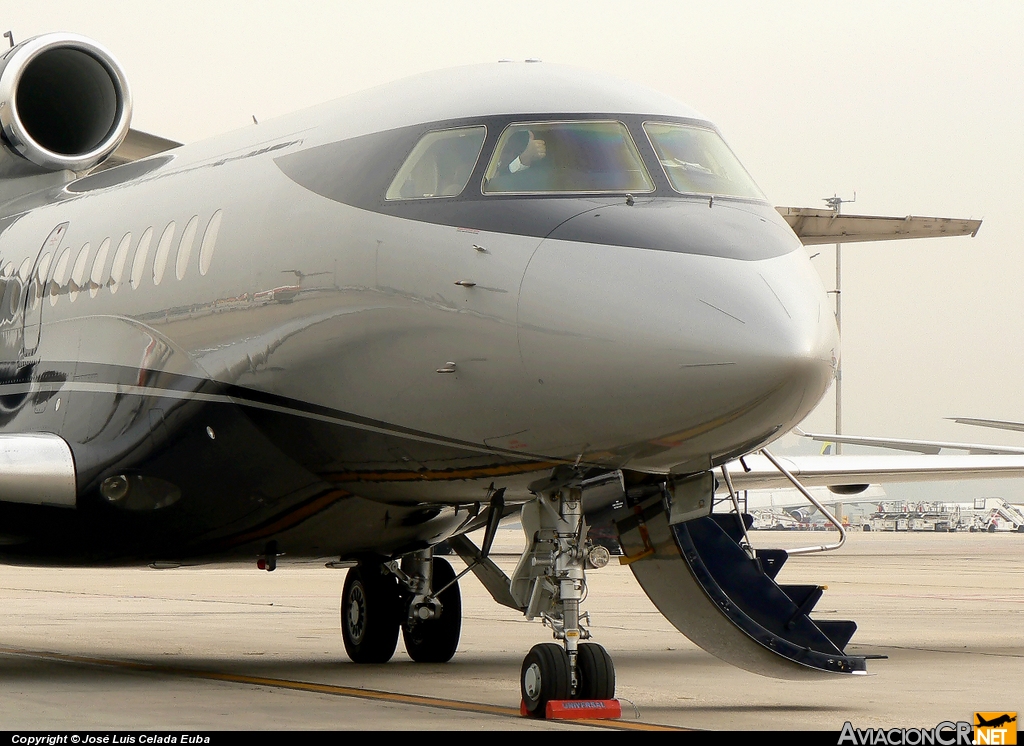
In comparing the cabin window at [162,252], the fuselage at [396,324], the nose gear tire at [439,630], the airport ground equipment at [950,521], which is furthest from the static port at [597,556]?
the airport ground equipment at [950,521]

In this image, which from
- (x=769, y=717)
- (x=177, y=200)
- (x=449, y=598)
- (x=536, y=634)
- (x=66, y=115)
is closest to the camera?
(x=769, y=717)

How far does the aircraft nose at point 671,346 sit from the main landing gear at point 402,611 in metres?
5.37

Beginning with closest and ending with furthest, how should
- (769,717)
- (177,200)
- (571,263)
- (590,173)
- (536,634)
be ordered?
(571,263) < (590,173) < (769,717) < (177,200) < (536,634)

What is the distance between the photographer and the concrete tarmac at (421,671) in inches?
346

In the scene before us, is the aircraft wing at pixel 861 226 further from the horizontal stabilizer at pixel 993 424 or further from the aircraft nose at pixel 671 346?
the horizontal stabilizer at pixel 993 424

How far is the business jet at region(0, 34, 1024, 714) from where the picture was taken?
7605mm

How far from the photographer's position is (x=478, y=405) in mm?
8164

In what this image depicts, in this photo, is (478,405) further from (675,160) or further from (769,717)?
(769,717)

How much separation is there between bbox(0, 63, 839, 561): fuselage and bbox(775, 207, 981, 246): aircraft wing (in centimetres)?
593

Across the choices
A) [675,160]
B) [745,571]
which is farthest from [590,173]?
[745,571]

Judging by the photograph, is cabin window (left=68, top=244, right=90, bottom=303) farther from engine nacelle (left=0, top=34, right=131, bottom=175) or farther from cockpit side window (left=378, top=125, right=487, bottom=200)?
cockpit side window (left=378, top=125, right=487, bottom=200)

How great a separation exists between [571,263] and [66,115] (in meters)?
8.50

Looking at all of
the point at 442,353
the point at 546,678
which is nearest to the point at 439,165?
the point at 442,353

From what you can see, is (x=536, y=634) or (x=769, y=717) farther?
(x=536, y=634)
